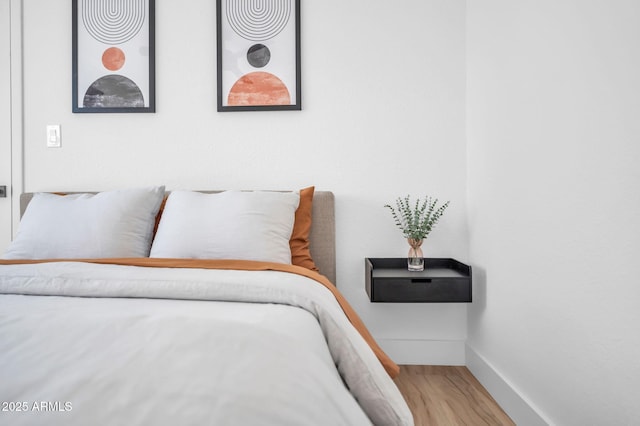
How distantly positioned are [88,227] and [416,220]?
1629 millimetres

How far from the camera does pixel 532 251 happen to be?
55.5 inches

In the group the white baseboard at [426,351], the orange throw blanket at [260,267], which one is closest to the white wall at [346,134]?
the white baseboard at [426,351]

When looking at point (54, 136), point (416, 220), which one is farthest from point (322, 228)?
point (54, 136)

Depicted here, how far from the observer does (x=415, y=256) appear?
1.98 meters

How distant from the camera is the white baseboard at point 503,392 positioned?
55.1 inches

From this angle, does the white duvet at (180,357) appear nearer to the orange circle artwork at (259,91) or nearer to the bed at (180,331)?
→ the bed at (180,331)

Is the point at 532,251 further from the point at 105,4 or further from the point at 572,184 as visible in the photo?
the point at 105,4

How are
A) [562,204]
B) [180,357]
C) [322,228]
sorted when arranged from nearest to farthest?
1. [180,357]
2. [562,204]
3. [322,228]

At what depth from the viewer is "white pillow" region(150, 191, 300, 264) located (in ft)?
5.60

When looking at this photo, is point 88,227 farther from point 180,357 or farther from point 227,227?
point 180,357

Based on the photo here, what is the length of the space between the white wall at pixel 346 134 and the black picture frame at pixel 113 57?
6 centimetres

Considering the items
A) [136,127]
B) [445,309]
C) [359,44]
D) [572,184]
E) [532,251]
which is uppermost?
[359,44]

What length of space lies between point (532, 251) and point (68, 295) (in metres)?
1.57

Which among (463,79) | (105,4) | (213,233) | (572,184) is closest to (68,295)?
(213,233)
